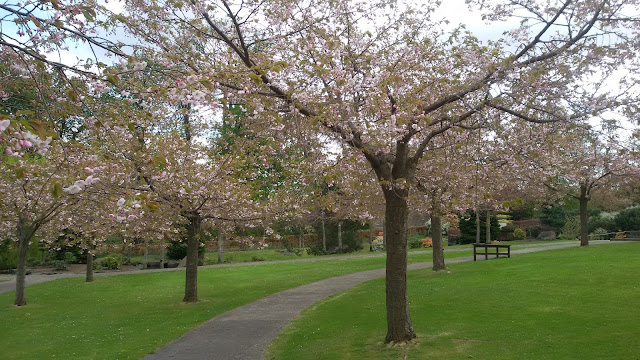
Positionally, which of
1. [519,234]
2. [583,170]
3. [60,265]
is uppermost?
[583,170]

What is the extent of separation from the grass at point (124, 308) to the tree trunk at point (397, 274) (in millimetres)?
5435

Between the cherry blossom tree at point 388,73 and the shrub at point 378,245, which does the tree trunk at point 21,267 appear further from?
the shrub at point 378,245

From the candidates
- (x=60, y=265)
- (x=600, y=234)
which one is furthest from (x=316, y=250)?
(x=600, y=234)

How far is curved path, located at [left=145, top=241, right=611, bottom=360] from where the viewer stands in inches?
382

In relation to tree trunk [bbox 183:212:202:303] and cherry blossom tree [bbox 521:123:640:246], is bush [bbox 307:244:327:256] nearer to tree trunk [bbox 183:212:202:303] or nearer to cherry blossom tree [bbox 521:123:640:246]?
cherry blossom tree [bbox 521:123:640:246]

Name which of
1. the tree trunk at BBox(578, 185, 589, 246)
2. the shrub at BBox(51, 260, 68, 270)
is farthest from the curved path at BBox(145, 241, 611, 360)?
the shrub at BBox(51, 260, 68, 270)

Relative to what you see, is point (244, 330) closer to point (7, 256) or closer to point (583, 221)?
point (583, 221)

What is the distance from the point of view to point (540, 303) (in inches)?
476

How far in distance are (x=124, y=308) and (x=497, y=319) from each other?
12.4 meters

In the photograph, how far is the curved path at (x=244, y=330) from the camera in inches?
382

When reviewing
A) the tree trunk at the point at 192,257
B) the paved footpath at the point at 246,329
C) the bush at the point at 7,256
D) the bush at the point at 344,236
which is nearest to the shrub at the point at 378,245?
the bush at the point at 344,236

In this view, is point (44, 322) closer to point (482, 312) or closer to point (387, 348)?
point (387, 348)

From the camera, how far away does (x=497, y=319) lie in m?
10.9

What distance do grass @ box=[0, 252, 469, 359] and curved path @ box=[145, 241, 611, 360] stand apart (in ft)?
1.74
